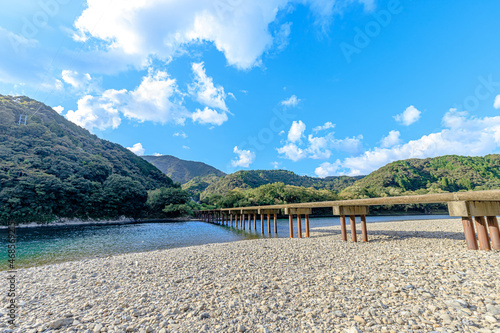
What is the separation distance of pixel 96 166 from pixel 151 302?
225 ft

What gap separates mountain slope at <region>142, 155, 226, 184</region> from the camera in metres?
170

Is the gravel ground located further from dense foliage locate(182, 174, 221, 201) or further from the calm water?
dense foliage locate(182, 174, 221, 201)

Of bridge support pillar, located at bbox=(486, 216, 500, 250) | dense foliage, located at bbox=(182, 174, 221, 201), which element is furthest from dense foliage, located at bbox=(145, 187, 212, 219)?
bridge support pillar, located at bbox=(486, 216, 500, 250)

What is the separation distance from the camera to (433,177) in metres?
75.6

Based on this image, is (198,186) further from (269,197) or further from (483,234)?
(483,234)

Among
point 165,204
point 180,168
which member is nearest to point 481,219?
point 165,204

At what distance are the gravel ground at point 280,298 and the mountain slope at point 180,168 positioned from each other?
531 ft

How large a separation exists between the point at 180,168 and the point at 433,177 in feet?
546

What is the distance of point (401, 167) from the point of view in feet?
285

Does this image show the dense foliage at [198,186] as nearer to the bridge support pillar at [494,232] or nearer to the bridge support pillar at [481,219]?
the bridge support pillar at [481,219]

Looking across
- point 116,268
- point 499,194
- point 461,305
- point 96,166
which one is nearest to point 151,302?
point 116,268

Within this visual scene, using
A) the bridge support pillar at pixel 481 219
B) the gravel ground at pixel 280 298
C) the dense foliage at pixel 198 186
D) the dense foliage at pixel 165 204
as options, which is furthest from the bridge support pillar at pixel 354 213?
the dense foliage at pixel 198 186

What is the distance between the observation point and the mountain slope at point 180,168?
6679 inches

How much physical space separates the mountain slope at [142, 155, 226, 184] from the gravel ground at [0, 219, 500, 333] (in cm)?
16191
